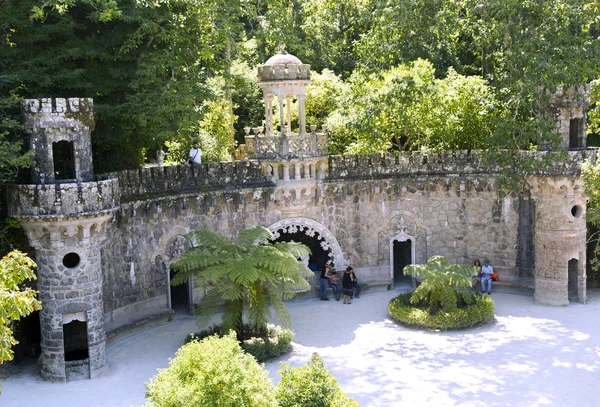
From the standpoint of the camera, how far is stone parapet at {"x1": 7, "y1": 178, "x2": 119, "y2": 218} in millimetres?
18297

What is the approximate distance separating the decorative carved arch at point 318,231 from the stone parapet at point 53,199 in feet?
27.8

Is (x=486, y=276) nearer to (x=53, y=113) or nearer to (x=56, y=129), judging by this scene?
(x=56, y=129)

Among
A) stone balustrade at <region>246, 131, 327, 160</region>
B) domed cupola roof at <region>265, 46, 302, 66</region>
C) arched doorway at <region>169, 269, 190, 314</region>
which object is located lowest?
arched doorway at <region>169, 269, 190, 314</region>

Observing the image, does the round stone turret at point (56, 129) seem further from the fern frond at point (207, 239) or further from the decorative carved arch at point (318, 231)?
the decorative carved arch at point (318, 231)

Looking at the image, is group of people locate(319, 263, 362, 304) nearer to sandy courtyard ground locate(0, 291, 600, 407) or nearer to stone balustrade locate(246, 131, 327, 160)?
sandy courtyard ground locate(0, 291, 600, 407)

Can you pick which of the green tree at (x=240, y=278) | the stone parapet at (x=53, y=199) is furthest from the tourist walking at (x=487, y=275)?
the stone parapet at (x=53, y=199)

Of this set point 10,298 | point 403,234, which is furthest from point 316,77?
point 10,298

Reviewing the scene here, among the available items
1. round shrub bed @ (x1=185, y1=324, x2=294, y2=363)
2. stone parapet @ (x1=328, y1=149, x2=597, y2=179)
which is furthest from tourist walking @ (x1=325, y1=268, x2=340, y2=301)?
round shrub bed @ (x1=185, y1=324, x2=294, y2=363)

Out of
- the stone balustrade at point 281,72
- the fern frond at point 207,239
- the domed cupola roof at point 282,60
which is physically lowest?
the fern frond at point 207,239

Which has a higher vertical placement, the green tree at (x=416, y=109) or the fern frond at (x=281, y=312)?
the green tree at (x=416, y=109)

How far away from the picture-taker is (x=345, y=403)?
13.0 meters

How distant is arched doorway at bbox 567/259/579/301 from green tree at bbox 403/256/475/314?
4.26 m

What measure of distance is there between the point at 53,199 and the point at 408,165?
1364 cm

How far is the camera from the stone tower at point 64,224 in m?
18.4
